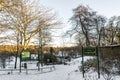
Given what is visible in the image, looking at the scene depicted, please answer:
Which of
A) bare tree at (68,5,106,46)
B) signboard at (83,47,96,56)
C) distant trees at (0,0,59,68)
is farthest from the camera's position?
bare tree at (68,5,106,46)

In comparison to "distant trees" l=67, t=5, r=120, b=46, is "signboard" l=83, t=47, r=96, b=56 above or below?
below

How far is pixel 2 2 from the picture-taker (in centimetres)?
1950

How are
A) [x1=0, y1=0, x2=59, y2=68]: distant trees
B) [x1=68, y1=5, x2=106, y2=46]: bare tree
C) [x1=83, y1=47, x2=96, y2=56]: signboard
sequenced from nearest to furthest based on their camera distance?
[x1=83, y1=47, x2=96, y2=56]: signboard
[x1=0, y1=0, x2=59, y2=68]: distant trees
[x1=68, y1=5, x2=106, y2=46]: bare tree

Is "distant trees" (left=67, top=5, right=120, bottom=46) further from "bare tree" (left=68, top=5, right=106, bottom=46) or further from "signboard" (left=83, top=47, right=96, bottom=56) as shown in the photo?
"signboard" (left=83, top=47, right=96, bottom=56)

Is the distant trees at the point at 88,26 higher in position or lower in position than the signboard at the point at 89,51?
higher

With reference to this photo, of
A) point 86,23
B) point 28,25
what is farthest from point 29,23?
point 86,23

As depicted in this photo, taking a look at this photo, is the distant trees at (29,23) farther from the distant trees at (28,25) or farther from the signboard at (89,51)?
the signboard at (89,51)

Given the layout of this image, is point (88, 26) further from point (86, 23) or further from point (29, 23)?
point (29, 23)

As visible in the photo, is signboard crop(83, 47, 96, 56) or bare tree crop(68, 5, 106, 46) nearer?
signboard crop(83, 47, 96, 56)

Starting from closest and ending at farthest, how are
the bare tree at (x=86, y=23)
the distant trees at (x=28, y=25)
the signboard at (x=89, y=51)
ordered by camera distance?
the signboard at (x=89, y=51) < the distant trees at (x=28, y=25) < the bare tree at (x=86, y=23)

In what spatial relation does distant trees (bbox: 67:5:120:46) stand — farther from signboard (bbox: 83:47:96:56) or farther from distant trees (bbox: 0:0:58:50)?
signboard (bbox: 83:47:96:56)

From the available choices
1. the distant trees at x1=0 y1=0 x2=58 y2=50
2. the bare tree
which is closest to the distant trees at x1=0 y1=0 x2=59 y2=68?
the distant trees at x1=0 y1=0 x2=58 y2=50

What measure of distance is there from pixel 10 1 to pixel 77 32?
3473 cm

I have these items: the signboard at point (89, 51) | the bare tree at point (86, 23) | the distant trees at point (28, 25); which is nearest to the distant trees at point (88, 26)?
the bare tree at point (86, 23)
